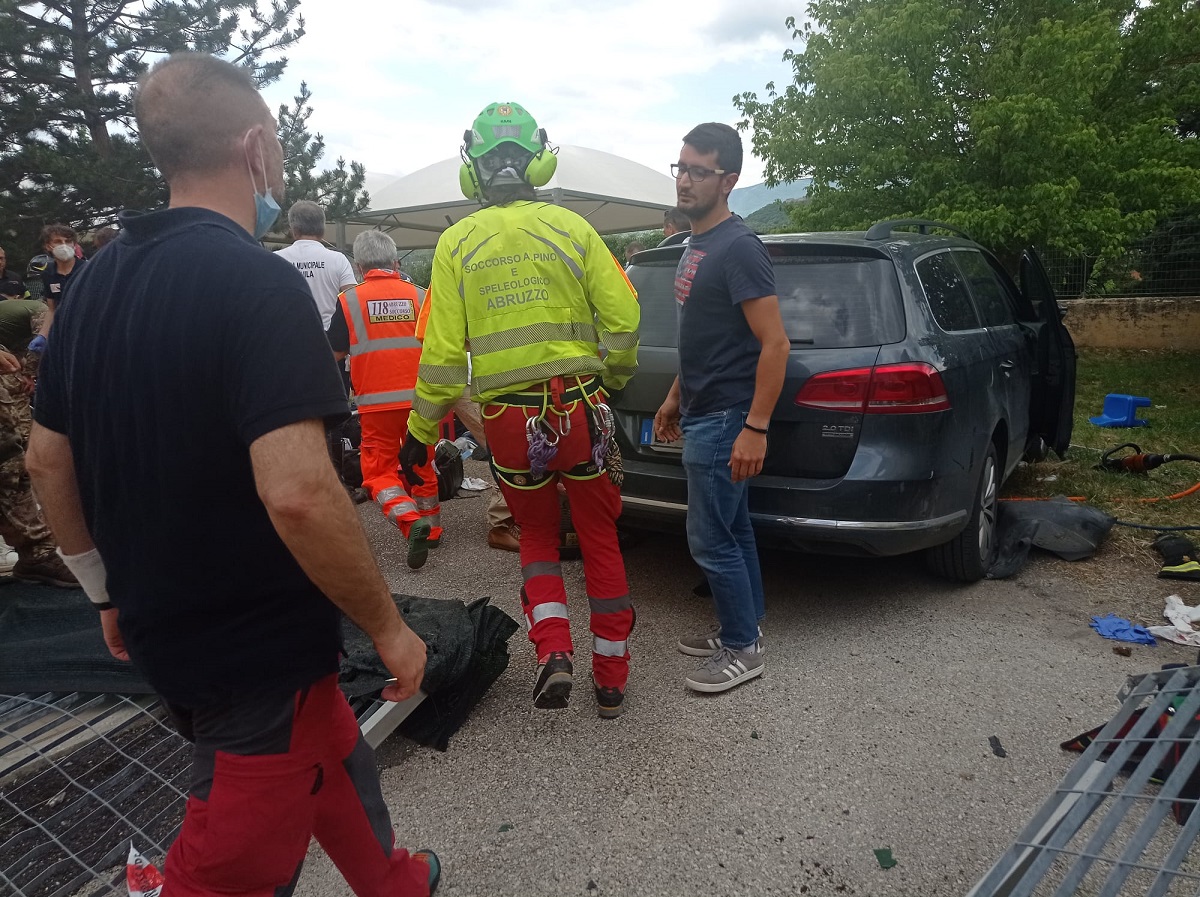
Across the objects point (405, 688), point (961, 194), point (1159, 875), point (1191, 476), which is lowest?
point (1191, 476)

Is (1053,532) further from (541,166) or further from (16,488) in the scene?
(16,488)

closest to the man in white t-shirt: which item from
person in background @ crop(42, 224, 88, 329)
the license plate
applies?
person in background @ crop(42, 224, 88, 329)

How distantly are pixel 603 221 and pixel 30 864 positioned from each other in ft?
44.0

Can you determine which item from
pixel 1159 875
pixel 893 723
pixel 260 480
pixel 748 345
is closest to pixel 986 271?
pixel 748 345

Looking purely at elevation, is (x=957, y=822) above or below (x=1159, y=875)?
below

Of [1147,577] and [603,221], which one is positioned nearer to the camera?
[1147,577]

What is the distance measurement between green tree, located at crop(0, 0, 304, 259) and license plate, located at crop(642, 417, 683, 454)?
10506mm

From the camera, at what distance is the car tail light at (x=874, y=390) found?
331 centimetres

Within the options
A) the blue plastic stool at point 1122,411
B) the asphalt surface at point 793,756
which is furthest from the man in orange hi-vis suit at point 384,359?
the blue plastic stool at point 1122,411

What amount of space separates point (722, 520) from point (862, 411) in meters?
0.80

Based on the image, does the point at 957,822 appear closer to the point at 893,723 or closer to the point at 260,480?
the point at 893,723

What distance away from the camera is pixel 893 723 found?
2.89 metres

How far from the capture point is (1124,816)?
1.70 m

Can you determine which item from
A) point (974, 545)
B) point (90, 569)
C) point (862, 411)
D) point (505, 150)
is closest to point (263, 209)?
point (90, 569)
